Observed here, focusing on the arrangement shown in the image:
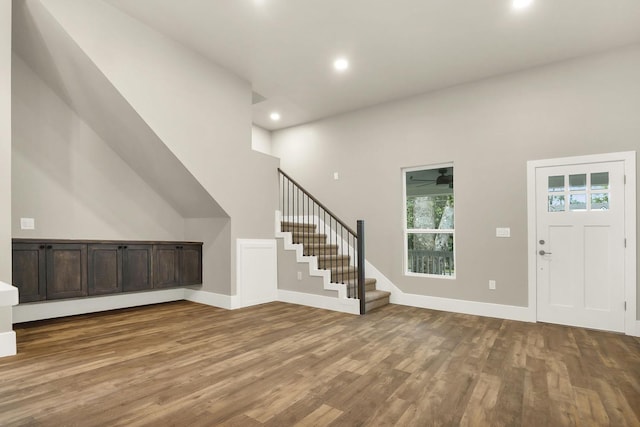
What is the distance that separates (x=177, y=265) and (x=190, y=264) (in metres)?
0.19

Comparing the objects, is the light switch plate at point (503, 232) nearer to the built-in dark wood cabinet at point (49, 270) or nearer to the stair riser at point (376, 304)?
the stair riser at point (376, 304)

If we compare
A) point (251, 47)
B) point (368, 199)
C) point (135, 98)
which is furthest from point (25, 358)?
point (368, 199)

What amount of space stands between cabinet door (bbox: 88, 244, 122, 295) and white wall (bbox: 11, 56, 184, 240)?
1.06ft

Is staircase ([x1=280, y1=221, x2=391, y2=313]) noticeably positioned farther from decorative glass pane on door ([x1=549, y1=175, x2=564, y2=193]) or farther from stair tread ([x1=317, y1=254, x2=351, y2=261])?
decorative glass pane on door ([x1=549, y1=175, x2=564, y2=193])

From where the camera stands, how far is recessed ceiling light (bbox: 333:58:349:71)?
4.38 meters

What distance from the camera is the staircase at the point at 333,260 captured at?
16.7ft

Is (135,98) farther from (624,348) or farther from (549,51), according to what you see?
(624,348)

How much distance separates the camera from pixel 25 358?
2846 millimetres

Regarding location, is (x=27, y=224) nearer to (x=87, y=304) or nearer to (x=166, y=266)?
(x=87, y=304)

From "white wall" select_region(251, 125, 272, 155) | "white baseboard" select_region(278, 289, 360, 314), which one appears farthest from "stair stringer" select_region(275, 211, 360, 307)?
"white wall" select_region(251, 125, 272, 155)

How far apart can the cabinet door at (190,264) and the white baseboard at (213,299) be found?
0.74ft

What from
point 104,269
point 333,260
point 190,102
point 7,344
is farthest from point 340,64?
point 7,344

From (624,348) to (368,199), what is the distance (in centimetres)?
361

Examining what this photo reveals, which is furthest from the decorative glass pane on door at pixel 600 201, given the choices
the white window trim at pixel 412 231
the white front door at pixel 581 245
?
the white window trim at pixel 412 231
